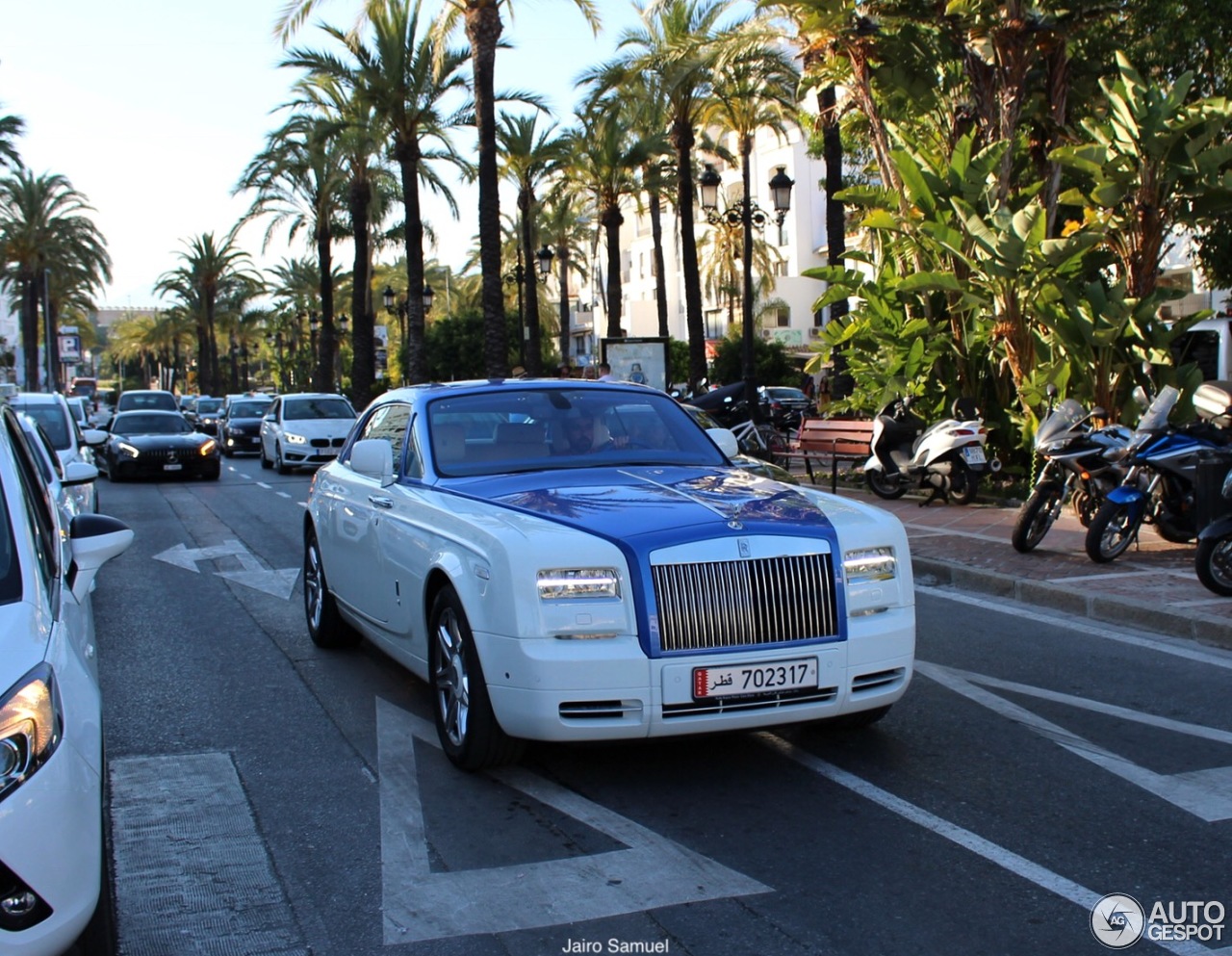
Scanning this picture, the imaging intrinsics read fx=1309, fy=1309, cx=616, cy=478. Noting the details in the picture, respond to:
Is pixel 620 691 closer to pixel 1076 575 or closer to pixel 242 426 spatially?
pixel 1076 575

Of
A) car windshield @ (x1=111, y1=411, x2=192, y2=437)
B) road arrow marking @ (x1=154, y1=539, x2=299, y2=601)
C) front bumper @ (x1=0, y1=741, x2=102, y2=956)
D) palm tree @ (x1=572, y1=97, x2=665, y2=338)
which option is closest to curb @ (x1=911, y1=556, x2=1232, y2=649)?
road arrow marking @ (x1=154, y1=539, x2=299, y2=601)

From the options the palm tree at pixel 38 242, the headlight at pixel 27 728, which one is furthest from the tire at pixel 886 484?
the palm tree at pixel 38 242

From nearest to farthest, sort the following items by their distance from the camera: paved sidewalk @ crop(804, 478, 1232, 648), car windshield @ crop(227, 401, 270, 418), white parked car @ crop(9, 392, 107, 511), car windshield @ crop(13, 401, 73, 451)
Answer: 1. paved sidewalk @ crop(804, 478, 1232, 648)
2. white parked car @ crop(9, 392, 107, 511)
3. car windshield @ crop(13, 401, 73, 451)
4. car windshield @ crop(227, 401, 270, 418)

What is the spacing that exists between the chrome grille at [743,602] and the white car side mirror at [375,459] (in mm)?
2136

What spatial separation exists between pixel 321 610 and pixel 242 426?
27425 mm

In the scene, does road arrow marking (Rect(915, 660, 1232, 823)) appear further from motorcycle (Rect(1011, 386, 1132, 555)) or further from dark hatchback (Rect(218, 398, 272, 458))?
dark hatchback (Rect(218, 398, 272, 458))

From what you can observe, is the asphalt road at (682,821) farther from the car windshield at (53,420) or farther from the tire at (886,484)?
the car windshield at (53,420)

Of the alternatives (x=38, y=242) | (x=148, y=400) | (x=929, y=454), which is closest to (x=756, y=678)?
(x=929, y=454)

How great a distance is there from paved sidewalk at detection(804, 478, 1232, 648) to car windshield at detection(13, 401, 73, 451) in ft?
32.8

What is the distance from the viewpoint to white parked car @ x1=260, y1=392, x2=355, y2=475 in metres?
26.3

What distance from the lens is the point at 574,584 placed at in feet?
16.2

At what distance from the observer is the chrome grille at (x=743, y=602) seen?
4.93 metres

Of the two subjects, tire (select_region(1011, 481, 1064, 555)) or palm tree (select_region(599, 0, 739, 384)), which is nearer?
tire (select_region(1011, 481, 1064, 555))

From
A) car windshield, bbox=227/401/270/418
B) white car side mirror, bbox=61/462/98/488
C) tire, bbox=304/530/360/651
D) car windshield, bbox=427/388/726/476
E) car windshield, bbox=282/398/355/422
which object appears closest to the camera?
car windshield, bbox=427/388/726/476
